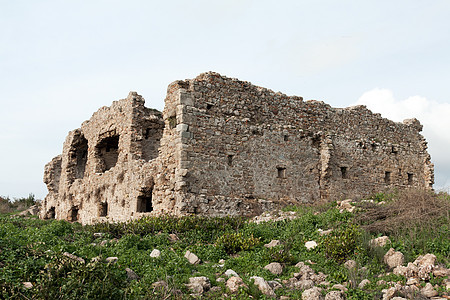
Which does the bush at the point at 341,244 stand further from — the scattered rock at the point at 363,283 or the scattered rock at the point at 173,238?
the scattered rock at the point at 173,238

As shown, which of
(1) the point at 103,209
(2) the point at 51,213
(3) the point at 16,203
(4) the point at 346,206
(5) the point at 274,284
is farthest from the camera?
(3) the point at 16,203

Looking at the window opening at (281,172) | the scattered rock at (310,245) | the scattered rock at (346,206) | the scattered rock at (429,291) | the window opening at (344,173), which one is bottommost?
the scattered rock at (429,291)

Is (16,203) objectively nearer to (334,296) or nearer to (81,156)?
(81,156)

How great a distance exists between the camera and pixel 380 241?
911 centimetres

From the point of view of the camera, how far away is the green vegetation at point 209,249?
6.41m

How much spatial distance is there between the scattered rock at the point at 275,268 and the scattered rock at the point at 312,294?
1041 mm

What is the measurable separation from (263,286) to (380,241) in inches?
129

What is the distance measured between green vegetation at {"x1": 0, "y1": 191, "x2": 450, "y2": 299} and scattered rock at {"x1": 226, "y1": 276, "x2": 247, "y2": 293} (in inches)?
3.9

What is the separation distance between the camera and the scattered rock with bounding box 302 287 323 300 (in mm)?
6820

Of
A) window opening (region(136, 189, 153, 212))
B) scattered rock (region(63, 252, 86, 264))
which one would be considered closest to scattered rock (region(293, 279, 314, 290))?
scattered rock (region(63, 252, 86, 264))

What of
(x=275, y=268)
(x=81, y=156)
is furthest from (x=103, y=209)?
(x=275, y=268)

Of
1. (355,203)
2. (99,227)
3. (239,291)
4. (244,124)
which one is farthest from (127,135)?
(239,291)

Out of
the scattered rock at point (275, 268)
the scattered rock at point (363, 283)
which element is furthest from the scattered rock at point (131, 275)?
the scattered rock at point (363, 283)

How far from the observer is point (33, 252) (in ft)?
23.5
